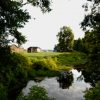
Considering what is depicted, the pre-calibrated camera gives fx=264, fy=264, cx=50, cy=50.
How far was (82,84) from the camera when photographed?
1690 inches

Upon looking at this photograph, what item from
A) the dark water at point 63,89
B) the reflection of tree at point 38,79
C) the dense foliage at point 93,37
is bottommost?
the dark water at point 63,89

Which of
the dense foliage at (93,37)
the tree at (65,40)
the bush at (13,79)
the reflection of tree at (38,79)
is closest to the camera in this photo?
the dense foliage at (93,37)

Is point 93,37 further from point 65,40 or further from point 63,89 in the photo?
point 65,40

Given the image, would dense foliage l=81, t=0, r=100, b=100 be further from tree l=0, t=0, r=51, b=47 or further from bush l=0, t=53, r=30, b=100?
bush l=0, t=53, r=30, b=100

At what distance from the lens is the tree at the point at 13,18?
12516 millimetres

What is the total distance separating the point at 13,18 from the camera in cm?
1280

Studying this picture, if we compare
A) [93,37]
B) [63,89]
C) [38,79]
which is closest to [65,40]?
[38,79]

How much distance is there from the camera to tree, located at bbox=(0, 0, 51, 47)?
12516 mm

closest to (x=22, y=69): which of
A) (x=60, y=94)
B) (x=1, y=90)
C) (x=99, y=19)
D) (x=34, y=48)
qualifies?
(x=60, y=94)

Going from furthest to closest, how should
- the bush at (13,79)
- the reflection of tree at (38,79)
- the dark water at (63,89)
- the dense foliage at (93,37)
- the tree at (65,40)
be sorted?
1. the tree at (65,40)
2. the reflection of tree at (38,79)
3. the dark water at (63,89)
4. the bush at (13,79)
5. the dense foliage at (93,37)

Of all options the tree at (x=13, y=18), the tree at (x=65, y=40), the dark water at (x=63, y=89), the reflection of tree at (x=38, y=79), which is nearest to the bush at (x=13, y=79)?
the dark water at (x=63, y=89)

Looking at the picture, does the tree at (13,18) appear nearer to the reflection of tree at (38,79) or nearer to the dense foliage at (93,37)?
the dense foliage at (93,37)

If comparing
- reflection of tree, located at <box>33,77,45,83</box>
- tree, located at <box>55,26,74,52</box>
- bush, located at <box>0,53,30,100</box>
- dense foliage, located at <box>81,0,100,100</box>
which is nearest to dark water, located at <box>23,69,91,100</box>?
reflection of tree, located at <box>33,77,45,83</box>

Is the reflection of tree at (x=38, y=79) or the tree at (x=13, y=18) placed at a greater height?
the tree at (x=13, y=18)
